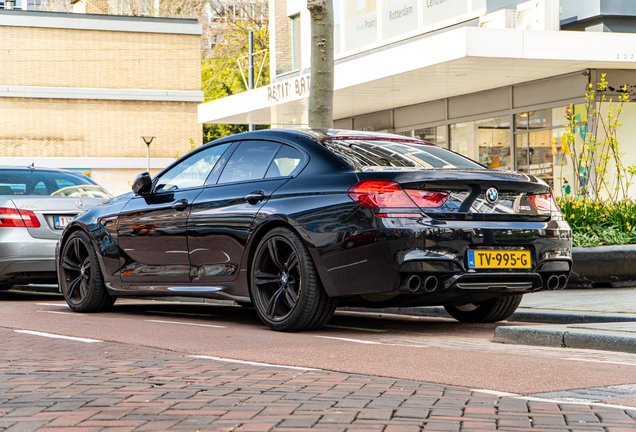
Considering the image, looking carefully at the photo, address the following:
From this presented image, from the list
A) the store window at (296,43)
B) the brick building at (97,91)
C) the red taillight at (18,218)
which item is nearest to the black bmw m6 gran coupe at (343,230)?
the red taillight at (18,218)

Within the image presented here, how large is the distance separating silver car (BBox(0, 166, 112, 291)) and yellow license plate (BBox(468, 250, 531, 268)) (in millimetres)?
5478

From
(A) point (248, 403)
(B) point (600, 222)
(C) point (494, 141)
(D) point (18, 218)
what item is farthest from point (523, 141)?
(A) point (248, 403)

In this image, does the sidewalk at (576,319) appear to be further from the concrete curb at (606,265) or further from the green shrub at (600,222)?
the green shrub at (600,222)

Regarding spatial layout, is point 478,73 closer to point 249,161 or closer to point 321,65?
point 321,65

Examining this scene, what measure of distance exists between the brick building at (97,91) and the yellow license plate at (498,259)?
45501mm

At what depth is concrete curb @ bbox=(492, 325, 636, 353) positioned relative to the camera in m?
5.68

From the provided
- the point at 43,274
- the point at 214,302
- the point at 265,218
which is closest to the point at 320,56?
the point at 214,302

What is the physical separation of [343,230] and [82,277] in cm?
345

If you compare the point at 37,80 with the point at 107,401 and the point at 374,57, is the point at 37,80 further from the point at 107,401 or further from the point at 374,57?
the point at 107,401

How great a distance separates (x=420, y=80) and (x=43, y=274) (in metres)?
12.2

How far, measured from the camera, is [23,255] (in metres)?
9.55

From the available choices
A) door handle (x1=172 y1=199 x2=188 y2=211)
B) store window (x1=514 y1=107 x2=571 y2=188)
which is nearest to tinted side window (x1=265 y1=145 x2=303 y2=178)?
door handle (x1=172 y1=199 x2=188 y2=211)

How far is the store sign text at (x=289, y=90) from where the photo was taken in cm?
2220

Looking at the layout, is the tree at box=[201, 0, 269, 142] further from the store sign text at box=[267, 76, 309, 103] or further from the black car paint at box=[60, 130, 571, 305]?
the black car paint at box=[60, 130, 571, 305]
